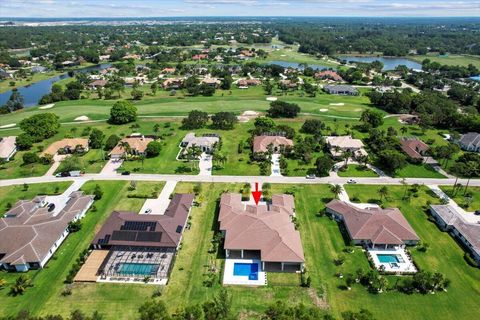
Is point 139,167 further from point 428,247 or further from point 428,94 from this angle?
point 428,94

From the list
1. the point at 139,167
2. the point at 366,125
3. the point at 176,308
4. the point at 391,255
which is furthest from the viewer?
the point at 366,125

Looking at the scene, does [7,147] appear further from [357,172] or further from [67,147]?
[357,172]

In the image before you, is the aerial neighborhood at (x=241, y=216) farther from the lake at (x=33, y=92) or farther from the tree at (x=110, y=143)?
the lake at (x=33, y=92)

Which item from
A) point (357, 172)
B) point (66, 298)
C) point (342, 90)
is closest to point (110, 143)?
point (66, 298)

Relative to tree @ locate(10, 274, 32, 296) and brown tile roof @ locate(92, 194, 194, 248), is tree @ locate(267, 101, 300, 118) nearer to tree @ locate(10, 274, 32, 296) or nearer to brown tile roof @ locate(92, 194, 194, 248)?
brown tile roof @ locate(92, 194, 194, 248)

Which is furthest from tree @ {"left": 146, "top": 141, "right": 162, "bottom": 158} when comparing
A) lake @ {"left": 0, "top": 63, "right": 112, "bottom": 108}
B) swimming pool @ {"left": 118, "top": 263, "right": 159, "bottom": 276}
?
lake @ {"left": 0, "top": 63, "right": 112, "bottom": 108}

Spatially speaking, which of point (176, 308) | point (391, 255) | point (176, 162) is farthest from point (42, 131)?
point (391, 255)
